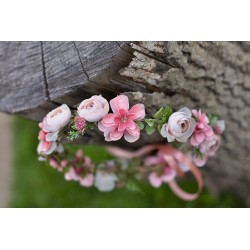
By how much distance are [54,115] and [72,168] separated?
375 millimetres

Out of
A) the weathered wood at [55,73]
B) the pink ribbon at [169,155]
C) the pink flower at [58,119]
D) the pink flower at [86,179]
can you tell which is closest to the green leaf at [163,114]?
the weathered wood at [55,73]

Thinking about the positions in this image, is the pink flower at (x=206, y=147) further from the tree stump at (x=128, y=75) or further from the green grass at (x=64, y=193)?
the green grass at (x=64, y=193)

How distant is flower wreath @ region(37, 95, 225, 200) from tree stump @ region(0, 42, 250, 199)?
0.22 ft

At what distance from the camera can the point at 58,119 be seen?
3.65 feet

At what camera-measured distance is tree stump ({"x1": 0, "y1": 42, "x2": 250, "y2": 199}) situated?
111cm

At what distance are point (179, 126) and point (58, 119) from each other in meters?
0.33

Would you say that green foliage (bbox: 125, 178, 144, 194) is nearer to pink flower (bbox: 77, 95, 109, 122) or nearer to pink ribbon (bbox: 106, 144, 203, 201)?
pink ribbon (bbox: 106, 144, 203, 201)

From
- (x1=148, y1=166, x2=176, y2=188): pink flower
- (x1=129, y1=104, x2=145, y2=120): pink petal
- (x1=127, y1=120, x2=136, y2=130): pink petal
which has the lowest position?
(x1=148, y1=166, x2=176, y2=188): pink flower

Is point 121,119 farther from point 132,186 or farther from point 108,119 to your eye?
point 132,186

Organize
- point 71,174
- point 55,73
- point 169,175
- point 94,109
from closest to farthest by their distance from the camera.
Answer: point 94,109 → point 55,73 → point 71,174 → point 169,175

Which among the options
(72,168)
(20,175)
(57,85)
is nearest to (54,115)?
(57,85)

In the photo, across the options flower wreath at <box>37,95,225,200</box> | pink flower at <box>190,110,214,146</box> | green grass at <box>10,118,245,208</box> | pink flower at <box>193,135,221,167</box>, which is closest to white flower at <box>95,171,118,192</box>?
flower wreath at <box>37,95,225,200</box>

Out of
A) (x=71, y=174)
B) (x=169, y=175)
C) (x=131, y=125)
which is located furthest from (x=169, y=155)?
(x=131, y=125)
